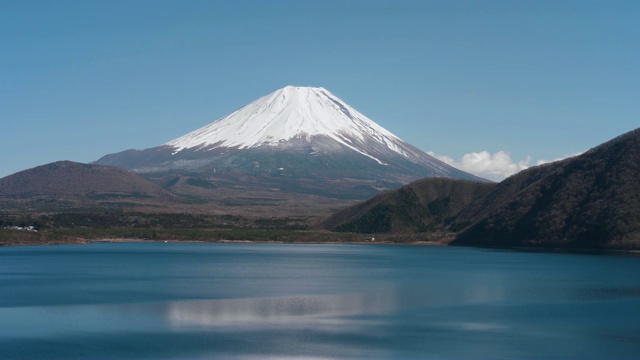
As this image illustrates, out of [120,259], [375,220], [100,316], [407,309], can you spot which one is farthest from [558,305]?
[375,220]

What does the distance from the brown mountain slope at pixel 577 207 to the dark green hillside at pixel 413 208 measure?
479 inches

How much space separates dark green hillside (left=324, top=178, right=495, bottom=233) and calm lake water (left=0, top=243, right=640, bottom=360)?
5376 cm

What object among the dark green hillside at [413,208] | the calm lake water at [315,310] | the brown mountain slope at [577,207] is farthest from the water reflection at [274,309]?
the dark green hillside at [413,208]

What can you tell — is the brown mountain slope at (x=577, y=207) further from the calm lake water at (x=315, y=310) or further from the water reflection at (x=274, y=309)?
the water reflection at (x=274, y=309)

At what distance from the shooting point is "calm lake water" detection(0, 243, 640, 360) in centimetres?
3098

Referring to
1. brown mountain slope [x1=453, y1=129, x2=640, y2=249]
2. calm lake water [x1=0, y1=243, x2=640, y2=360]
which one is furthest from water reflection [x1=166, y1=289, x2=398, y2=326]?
brown mountain slope [x1=453, y1=129, x2=640, y2=249]

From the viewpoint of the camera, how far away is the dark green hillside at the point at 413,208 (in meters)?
127

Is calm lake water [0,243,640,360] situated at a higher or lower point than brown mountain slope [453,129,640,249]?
lower

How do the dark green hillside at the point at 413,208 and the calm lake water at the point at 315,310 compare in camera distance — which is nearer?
the calm lake water at the point at 315,310

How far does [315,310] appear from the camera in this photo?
A: 40.7 m

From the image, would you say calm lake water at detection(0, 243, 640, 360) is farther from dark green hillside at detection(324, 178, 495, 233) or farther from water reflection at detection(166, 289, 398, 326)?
dark green hillside at detection(324, 178, 495, 233)

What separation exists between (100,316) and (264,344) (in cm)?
1007

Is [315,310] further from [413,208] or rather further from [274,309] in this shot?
Answer: [413,208]

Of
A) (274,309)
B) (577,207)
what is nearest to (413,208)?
(577,207)
